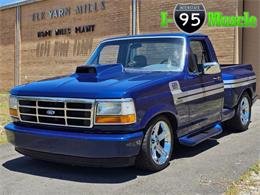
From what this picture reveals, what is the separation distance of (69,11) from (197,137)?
52.8ft

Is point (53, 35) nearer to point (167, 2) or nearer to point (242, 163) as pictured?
point (167, 2)

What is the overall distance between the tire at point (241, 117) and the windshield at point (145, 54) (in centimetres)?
243

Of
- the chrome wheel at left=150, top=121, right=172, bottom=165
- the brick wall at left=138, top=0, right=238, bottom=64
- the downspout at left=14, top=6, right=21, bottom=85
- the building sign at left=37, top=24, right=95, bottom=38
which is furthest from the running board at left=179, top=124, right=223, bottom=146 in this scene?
the downspout at left=14, top=6, right=21, bottom=85

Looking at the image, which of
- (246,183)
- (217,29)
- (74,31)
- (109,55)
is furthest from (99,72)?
(74,31)

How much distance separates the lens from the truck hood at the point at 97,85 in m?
4.74

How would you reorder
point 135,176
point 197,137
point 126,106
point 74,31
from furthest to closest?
point 74,31 < point 197,137 < point 135,176 < point 126,106

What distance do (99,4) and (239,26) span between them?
7530 millimetres

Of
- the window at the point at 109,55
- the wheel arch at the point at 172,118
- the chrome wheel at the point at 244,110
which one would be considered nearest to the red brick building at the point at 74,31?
the chrome wheel at the point at 244,110

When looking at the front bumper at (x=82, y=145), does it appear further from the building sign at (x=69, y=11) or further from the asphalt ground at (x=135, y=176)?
the building sign at (x=69, y=11)

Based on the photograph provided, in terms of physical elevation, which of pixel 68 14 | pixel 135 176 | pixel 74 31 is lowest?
pixel 135 176

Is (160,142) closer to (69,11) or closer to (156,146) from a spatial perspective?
(156,146)

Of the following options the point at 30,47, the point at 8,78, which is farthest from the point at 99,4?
the point at 8,78

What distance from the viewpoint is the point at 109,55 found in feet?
21.7

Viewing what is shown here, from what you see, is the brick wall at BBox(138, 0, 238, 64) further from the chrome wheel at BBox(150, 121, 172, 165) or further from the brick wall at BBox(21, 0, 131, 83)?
the chrome wheel at BBox(150, 121, 172, 165)
